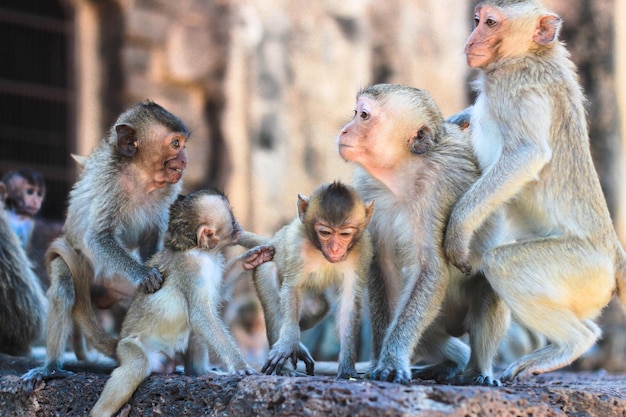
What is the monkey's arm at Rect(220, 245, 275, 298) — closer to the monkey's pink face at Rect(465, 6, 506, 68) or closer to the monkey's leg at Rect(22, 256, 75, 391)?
the monkey's leg at Rect(22, 256, 75, 391)

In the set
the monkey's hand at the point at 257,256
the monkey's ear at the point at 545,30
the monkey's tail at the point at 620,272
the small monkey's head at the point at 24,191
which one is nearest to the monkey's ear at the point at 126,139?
the monkey's hand at the point at 257,256

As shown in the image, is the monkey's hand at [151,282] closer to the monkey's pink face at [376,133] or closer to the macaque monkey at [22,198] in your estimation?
the monkey's pink face at [376,133]

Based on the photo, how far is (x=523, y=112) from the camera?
4148 millimetres

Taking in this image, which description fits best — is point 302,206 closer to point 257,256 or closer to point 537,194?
point 257,256

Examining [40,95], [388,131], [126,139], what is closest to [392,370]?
[388,131]

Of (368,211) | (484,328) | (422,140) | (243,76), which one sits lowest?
(484,328)

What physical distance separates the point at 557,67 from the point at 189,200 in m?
1.87

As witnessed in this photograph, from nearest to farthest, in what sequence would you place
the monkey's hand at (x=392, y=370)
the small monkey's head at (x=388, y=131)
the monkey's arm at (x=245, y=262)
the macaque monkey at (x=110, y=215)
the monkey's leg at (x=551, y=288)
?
1. the monkey's hand at (x=392, y=370)
2. the monkey's leg at (x=551, y=288)
3. the small monkey's head at (x=388, y=131)
4. the macaque monkey at (x=110, y=215)
5. the monkey's arm at (x=245, y=262)

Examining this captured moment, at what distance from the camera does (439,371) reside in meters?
4.66

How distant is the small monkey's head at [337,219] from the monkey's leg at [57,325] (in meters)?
1.28

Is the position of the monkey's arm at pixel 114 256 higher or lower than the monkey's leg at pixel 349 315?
higher

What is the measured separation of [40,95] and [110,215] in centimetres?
629

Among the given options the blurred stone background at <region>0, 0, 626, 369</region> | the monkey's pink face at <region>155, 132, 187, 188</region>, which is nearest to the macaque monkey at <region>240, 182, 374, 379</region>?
the monkey's pink face at <region>155, 132, 187, 188</region>

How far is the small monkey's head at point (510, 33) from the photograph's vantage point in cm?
428
